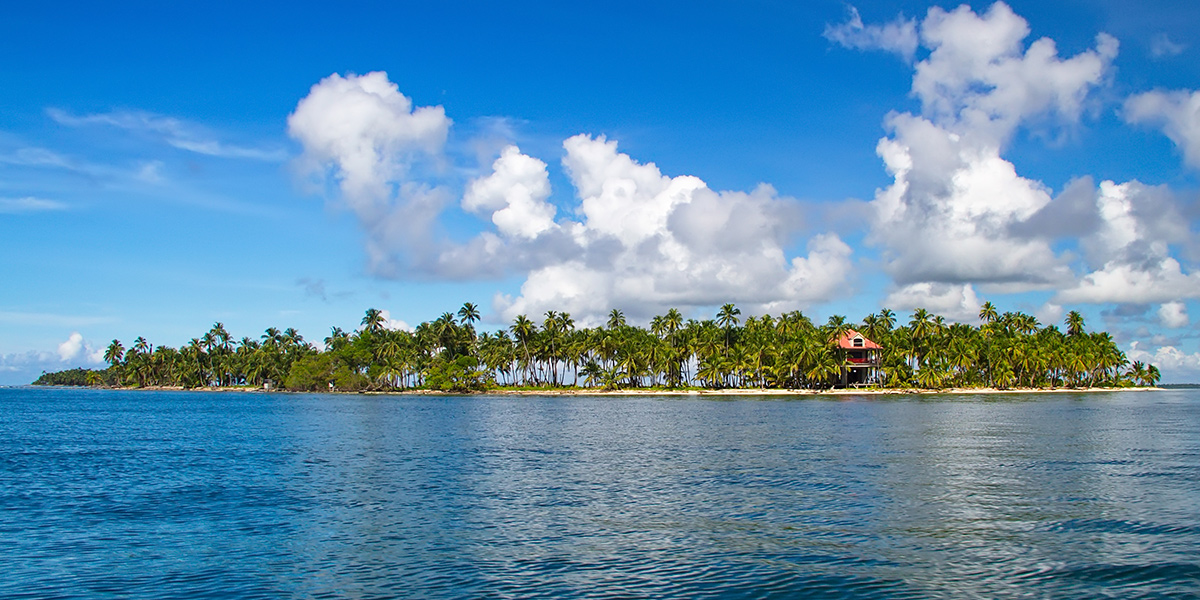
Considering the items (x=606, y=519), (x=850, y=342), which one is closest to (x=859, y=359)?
(x=850, y=342)

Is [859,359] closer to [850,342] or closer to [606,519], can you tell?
[850,342]

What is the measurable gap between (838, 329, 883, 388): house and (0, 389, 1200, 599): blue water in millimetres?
126841

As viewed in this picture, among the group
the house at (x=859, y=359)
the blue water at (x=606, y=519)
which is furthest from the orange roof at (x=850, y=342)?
the blue water at (x=606, y=519)

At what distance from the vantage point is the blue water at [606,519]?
822 inches

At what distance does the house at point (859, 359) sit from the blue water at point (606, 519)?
127m

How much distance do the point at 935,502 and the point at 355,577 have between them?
2291cm

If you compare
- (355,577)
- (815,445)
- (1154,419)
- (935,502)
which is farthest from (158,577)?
(1154,419)

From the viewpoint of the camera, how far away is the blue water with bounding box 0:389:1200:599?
822 inches

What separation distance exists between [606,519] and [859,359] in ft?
561

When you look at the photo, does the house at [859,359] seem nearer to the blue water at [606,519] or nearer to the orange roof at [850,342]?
the orange roof at [850,342]

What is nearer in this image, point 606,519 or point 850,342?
point 606,519

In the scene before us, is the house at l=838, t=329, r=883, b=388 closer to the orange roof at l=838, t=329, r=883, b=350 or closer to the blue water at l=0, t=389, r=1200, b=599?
the orange roof at l=838, t=329, r=883, b=350

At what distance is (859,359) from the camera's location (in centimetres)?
18850

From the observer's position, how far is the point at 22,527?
92.4ft
